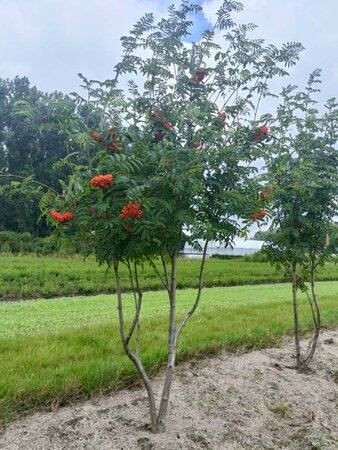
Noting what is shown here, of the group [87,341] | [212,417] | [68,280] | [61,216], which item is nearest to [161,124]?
[61,216]

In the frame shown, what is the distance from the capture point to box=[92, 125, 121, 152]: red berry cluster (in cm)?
259

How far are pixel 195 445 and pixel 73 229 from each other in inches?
64.9

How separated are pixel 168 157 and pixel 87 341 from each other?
2.97m

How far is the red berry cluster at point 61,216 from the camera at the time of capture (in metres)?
2.33

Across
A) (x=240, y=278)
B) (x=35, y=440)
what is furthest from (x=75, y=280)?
(x=35, y=440)

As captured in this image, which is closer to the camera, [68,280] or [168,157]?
[168,157]

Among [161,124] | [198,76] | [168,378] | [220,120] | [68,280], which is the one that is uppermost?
[198,76]

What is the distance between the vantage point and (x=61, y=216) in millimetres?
2354

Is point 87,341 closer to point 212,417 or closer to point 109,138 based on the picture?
point 212,417

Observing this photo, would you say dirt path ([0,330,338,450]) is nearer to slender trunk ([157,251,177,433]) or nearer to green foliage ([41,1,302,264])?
A: slender trunk ([157,251,177,433])

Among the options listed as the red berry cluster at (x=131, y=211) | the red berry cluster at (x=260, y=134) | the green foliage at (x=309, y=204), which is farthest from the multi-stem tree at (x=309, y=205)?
the red berry cluster at (x=131, y=211)

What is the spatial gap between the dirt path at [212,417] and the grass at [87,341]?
0.17m

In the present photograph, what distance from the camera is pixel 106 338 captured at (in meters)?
4.79

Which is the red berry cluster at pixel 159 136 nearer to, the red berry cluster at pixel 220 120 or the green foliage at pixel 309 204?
the red berry cluster at pixel 220 120
